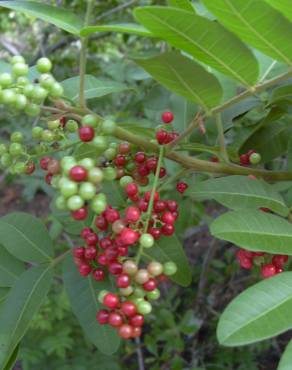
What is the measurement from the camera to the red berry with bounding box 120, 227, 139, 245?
3.25 feet

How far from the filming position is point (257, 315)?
897 millimetres

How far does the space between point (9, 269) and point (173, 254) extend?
48cm

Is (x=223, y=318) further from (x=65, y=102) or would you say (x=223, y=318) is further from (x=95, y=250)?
(x=65, y=102)

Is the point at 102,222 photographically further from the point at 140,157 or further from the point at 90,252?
the point at 140,157

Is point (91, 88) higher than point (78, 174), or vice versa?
point (78, 174)

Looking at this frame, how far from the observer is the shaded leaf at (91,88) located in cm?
136

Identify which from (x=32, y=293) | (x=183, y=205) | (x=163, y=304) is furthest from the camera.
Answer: (x=163, y=304)

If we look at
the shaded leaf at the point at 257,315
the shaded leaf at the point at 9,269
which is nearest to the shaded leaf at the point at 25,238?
the shaded leaf at the point at 9,269

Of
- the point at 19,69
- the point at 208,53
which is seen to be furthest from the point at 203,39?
the point at 19,69

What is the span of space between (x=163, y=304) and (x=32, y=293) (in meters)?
1.72

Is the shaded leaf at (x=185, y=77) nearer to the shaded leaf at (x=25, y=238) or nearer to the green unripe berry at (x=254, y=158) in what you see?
the green unripe berry at (x=254, y=158)

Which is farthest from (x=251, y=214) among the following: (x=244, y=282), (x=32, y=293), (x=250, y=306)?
(x=244, y=282)

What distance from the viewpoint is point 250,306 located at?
35.8 inches

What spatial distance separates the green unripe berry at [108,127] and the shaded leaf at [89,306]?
17.0 inches
